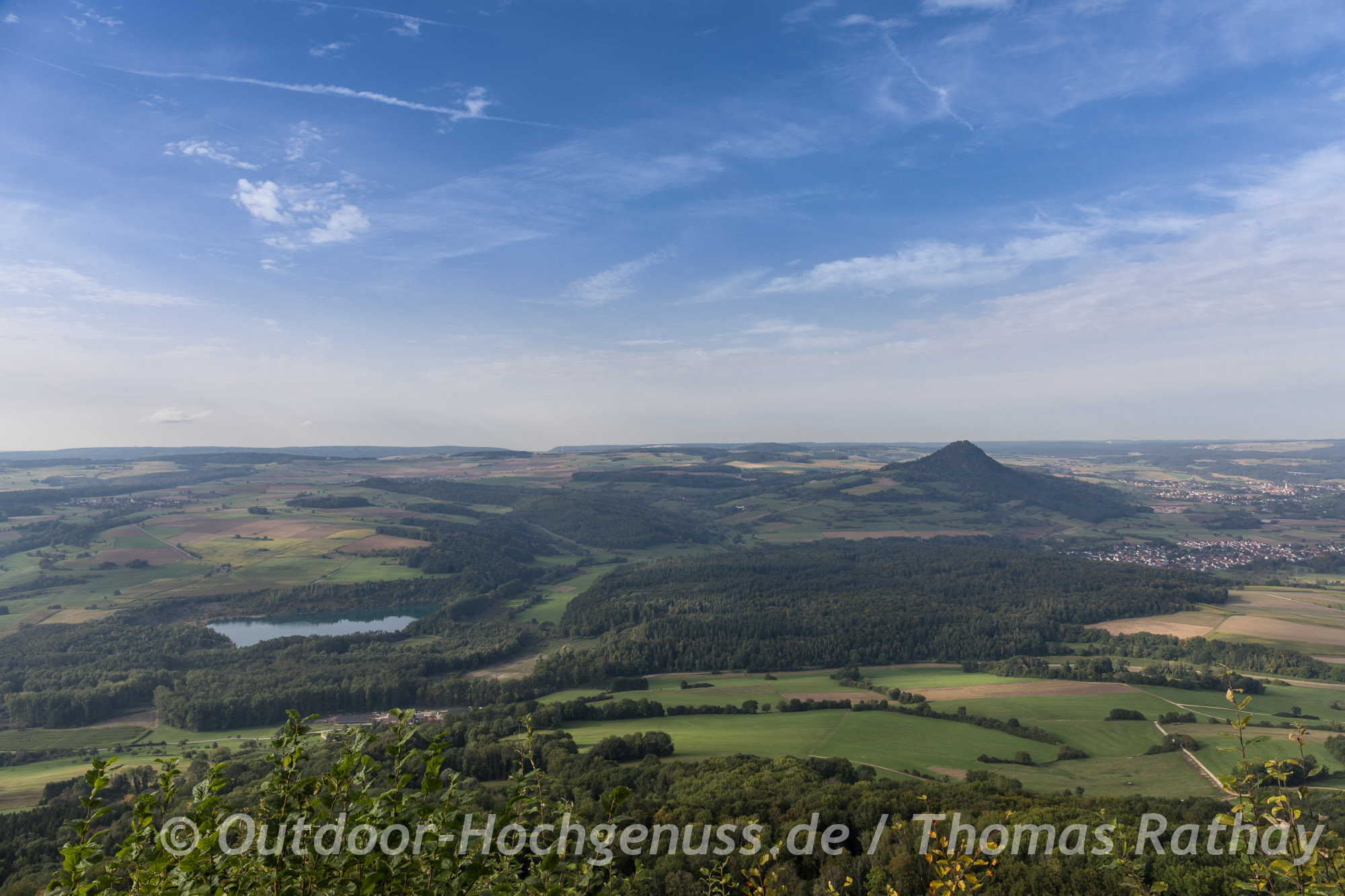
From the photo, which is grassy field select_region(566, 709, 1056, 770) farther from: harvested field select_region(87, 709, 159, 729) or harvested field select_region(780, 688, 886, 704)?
harvested field select_region(87, 709, 159, 729)

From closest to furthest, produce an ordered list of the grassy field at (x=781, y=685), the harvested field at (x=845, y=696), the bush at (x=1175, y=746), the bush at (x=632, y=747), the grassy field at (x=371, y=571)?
the bush at (x=1175, y=746)
the bush at (x=632, y=747)
the harvested field at (x=845, y=696)
the grassy field at (x=781, y=685)
the grassy field at (x=371, y=571)

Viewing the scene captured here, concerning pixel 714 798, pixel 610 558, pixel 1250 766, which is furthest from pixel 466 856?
pixel 610 558

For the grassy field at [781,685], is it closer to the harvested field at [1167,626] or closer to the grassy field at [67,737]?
the harvested field at [1167,626]

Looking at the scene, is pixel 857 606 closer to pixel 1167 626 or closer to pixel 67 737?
pixel 1167 626

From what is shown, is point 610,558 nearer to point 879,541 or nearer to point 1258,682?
point 879,541

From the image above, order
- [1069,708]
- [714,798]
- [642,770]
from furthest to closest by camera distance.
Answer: [1069,708]
[642,770]
[714,798]

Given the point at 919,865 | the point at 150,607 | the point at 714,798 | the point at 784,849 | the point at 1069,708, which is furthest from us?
the point at 150,607

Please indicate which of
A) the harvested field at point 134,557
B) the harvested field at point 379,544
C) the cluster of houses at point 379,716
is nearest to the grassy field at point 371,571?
the harvested field at point 379,544

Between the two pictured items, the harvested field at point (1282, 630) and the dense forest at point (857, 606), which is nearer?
the harvested field at point (1282, 630)
